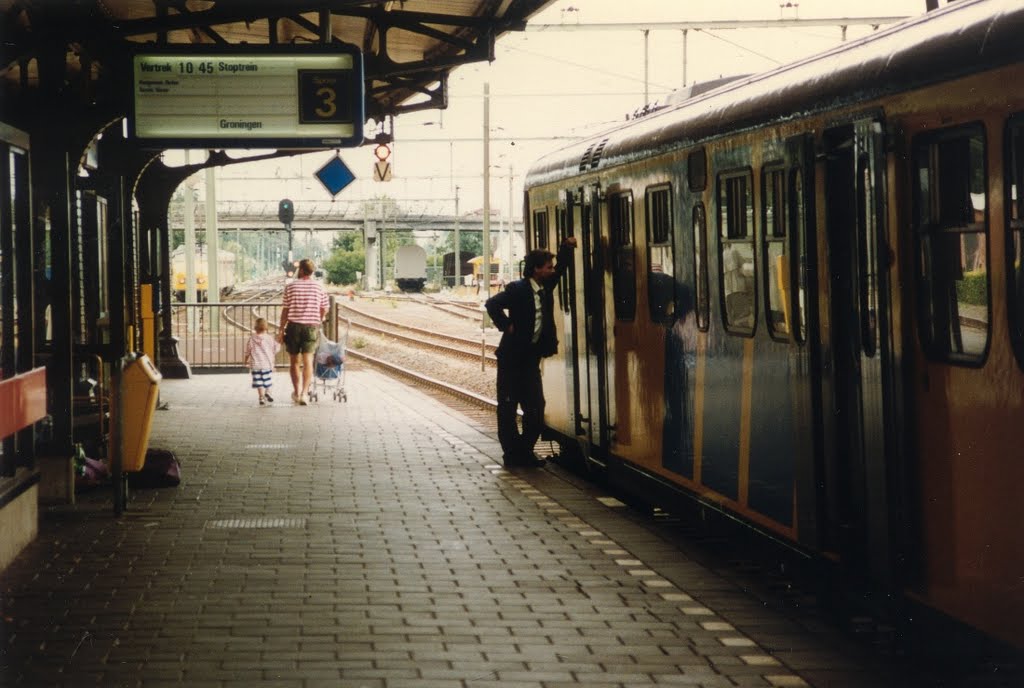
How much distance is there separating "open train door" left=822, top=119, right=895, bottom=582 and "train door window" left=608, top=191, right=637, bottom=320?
3588 millimetres

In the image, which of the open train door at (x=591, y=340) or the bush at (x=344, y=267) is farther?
the bush at (x=344, y=267)

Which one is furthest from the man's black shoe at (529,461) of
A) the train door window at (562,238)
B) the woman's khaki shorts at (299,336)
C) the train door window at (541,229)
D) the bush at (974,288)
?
the bush at (974,288)

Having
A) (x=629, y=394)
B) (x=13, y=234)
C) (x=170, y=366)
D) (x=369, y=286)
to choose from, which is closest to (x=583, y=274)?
(x=629, y=394)

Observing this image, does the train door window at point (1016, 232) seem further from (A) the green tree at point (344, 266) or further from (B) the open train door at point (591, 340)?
(A) the green tree at point (344, 266)

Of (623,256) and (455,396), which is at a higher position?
(623,256)

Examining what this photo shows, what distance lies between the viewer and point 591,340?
1178 centimetres

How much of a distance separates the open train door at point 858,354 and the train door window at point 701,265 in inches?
71.6

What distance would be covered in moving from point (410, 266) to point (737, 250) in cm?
8211

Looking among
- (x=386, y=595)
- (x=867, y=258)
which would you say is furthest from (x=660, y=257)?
(x=867, y=258)

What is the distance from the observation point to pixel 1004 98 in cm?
536

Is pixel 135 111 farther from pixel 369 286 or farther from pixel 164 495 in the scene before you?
pixel 369 286

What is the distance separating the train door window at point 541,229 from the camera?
44.4 ft

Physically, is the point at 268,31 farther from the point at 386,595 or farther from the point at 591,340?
the point at 386,595

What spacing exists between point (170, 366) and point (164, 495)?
41.5 feet
